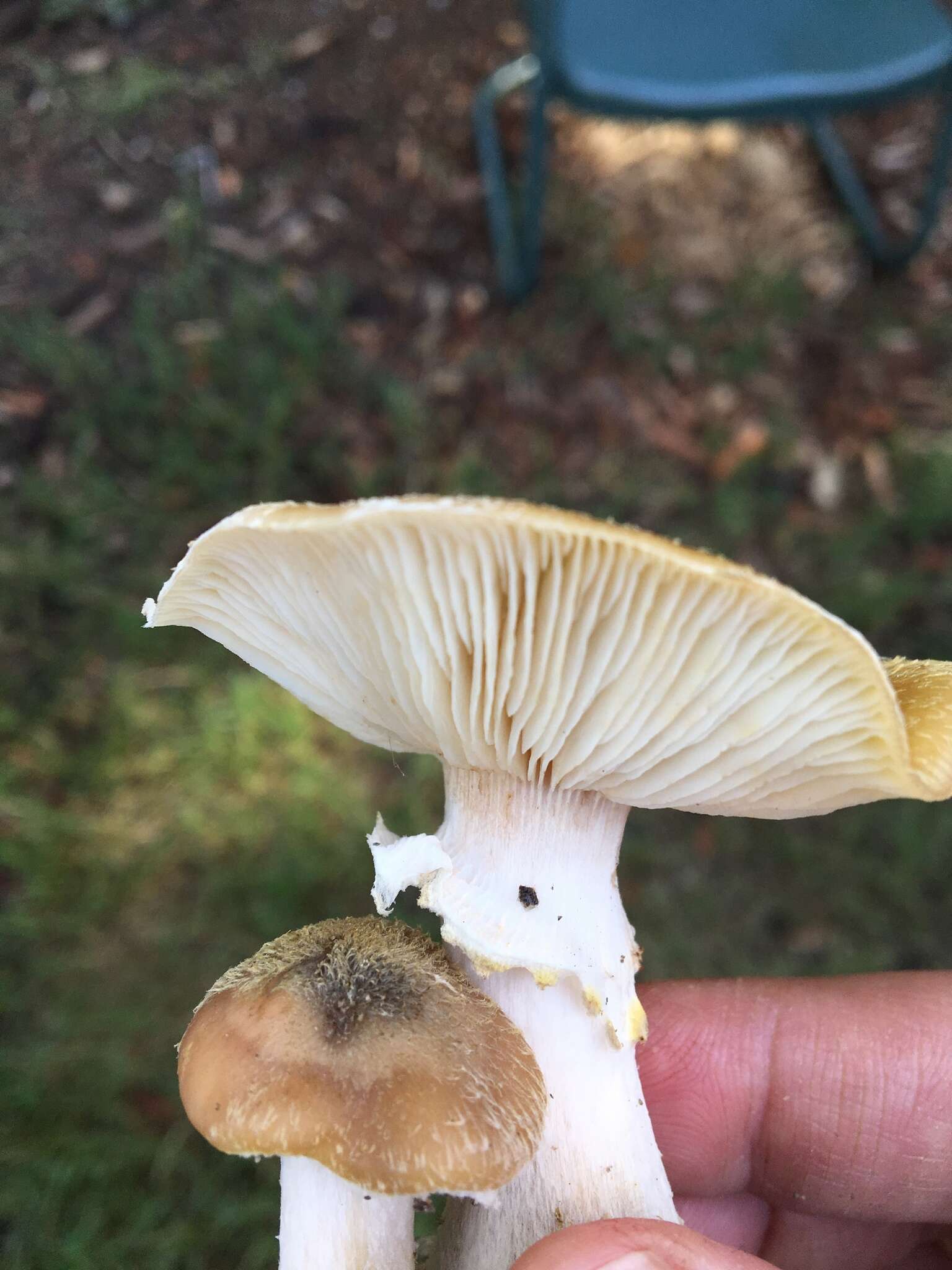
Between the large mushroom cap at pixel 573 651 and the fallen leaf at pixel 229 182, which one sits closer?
the large mushroom cap at pixel 573 651

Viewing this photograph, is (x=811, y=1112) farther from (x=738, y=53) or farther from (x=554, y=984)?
(x=738, y=53)

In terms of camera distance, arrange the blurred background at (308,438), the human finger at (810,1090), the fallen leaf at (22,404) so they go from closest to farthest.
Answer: the human finger at (810,1090) < the blurred background at (308,438) < the fallen leaf at (22,404)

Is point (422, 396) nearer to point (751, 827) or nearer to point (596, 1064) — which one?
point (751, 827)

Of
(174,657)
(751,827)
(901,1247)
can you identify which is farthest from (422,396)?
(901,1247)

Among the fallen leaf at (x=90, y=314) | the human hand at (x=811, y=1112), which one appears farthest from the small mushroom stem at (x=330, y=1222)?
the fallen leaf at (x=90, y=314)

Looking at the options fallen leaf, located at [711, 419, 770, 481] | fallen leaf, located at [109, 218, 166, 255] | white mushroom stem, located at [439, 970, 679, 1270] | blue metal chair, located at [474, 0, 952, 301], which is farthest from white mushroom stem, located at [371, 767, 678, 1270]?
fallen leaf, located at [109, 218, 166, 255]

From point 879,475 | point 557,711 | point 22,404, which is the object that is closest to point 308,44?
point 22,404

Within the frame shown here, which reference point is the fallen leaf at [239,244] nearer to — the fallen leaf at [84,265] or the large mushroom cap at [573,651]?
the fallen leaf at [84,265]
